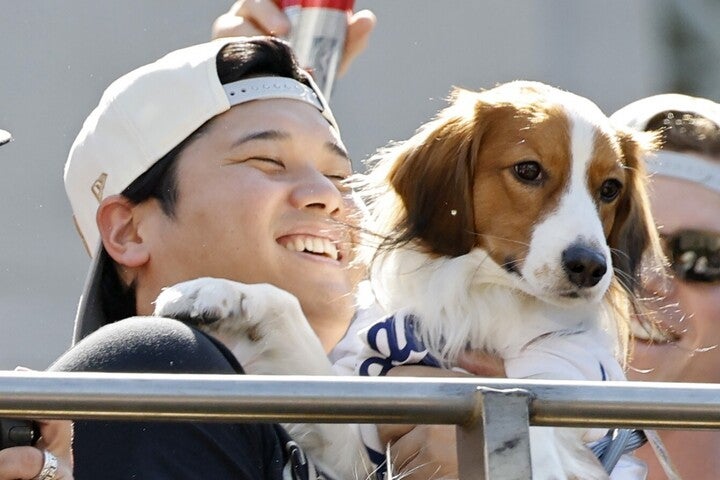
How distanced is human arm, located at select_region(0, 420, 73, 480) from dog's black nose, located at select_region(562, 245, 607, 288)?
887mm

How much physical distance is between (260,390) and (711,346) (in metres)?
2.02

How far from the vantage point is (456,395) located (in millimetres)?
1833

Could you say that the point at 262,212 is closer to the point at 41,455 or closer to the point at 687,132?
the point at 41,455

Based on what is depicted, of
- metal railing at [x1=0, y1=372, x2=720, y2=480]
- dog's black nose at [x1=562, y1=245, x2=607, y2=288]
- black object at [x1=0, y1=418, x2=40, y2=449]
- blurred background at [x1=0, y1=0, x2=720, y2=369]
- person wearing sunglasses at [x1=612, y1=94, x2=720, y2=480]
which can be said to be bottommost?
blurred background at [x1=0, y1=0, x2=720, y2=369]

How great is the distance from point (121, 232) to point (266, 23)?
0.92 meters

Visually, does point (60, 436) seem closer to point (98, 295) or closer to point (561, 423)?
point (98, 295)

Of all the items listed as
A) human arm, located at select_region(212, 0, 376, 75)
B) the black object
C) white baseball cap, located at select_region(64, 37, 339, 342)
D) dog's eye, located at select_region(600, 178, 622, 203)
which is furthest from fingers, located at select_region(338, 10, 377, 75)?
the black object

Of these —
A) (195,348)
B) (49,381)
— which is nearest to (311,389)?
(49,381)

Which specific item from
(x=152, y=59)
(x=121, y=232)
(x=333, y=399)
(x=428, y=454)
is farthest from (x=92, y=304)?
(x=152, y=59)

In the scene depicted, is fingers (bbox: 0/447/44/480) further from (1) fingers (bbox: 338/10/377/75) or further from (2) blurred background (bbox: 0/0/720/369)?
(2) blurred background (bbox: 0/0/720/369)

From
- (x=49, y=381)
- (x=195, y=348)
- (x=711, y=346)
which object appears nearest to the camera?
(x=49, y=381)

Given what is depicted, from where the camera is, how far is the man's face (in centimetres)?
303

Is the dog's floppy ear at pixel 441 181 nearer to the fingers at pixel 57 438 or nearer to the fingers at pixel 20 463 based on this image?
the fingers at pixel 57 438

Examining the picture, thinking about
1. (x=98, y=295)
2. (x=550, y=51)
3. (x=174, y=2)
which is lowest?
(x=550, y=51)
